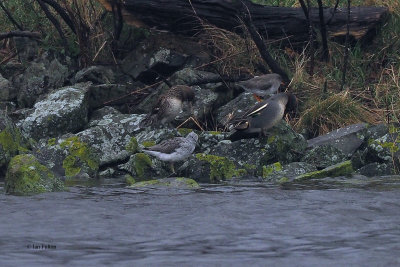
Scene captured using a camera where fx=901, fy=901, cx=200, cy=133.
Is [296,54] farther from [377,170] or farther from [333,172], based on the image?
[333,172]

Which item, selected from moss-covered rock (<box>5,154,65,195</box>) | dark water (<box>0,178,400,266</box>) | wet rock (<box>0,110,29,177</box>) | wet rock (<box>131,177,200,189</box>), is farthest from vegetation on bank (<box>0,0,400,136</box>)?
moss-covered rock (<box>5,154,65,195</box>)

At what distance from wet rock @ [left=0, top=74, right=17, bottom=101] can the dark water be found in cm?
389

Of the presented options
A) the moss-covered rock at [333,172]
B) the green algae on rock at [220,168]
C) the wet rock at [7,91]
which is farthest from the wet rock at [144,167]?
the wet rock at [7,91]

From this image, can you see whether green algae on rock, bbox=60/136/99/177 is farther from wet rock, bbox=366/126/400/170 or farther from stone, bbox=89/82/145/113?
wet rock, bbox=366/126/400/170

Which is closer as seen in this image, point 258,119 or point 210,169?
point 210,169

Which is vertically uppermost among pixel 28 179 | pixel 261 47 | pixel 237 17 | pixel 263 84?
pixel 237 17

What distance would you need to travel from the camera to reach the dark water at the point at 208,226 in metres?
5.61

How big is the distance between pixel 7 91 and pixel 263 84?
3.55m

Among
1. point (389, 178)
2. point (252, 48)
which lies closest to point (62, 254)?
point (389, 178)

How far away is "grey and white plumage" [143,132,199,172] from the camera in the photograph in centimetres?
949

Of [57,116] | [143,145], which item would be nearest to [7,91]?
[57,116]

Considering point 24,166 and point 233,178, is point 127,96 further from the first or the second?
point 24,166

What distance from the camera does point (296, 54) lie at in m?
12.5

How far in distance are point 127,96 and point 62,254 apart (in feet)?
20.6
